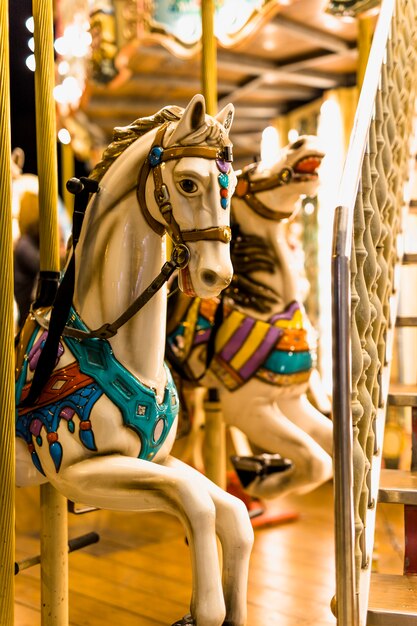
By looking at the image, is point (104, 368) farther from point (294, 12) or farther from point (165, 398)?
point (294, 12)

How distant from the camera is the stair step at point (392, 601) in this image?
5.80 feet

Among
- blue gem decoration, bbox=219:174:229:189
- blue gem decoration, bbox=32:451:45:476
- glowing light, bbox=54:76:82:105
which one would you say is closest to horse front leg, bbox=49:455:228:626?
blue gem decoration, bbox=32:451:45:476

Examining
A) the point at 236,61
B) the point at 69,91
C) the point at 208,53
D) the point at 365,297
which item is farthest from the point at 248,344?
the point at 236,61

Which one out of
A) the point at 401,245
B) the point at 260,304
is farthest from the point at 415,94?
the point at 260,304

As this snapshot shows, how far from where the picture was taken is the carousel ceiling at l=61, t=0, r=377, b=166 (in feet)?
15.6

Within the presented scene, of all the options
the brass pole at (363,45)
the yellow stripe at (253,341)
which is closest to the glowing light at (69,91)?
the brass pole at (363,45)

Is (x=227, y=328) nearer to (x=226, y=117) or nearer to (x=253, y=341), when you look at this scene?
(x=253, y=341)

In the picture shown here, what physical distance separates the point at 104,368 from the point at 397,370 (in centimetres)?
492

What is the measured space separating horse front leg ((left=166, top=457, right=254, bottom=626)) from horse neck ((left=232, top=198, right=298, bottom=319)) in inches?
45.1

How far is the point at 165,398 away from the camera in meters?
1.94

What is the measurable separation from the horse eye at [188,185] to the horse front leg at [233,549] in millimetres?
624

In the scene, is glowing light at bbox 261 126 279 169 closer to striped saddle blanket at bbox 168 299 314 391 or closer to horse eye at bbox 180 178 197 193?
striped saddle blanket at bbox 168 299 314 391

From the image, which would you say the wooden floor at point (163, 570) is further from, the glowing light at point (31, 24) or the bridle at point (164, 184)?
the glowing light at point (31, 24)

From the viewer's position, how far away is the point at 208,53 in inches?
109
